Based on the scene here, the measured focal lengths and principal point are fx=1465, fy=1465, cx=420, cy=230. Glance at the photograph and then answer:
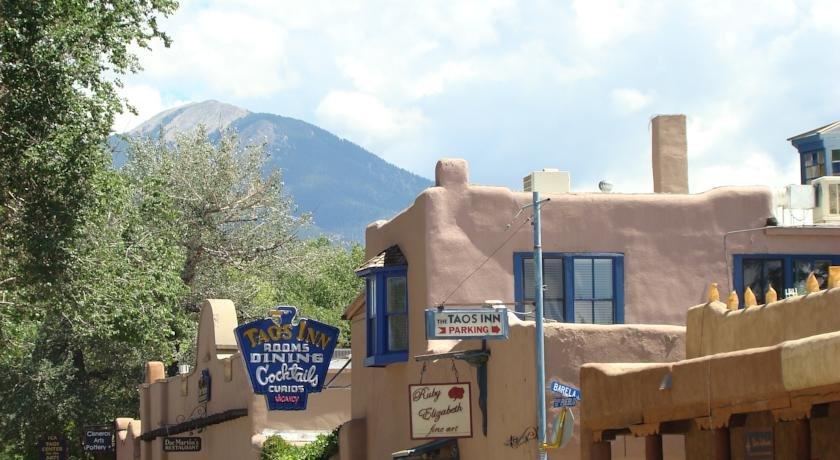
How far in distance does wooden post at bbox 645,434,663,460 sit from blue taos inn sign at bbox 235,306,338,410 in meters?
13.6

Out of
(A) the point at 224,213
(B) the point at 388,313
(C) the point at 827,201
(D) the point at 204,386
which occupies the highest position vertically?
(A) the point at 224,213

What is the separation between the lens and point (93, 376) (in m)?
53.0

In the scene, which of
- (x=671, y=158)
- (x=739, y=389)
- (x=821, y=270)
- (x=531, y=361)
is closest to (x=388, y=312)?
(x=671, y=158)

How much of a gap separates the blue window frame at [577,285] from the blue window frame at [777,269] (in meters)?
2.41

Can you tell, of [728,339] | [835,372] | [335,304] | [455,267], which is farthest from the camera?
[335,304]

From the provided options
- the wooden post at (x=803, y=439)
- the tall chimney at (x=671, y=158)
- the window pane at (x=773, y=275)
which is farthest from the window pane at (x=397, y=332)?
the wooden post at (x=803, y=439)

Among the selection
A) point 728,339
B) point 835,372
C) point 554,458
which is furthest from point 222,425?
point 835,372

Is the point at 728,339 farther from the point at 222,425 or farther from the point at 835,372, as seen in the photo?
the point at 222,425

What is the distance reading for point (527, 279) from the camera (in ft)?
92.3

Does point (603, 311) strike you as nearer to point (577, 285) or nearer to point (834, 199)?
point (577, 285)

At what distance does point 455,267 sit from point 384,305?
2181mm

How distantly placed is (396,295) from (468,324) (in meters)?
6.04

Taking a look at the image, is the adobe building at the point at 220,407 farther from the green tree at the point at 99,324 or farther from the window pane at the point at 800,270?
the window pane at the point at 800,270

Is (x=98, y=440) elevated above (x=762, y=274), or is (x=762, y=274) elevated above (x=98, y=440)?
(x=762, y=274)
